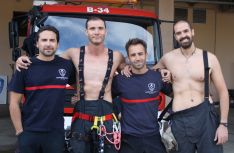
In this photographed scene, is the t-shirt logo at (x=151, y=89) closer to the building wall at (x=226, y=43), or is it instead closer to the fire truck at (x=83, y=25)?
the fire truck at (x=83, y=25)

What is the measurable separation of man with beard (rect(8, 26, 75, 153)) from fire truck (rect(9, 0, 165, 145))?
85.4 inches

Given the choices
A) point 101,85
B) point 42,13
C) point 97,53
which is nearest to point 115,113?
point 101,85

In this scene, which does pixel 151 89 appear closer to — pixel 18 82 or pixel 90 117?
pixel 90 117

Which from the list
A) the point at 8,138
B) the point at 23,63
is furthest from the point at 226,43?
the point at 23,63

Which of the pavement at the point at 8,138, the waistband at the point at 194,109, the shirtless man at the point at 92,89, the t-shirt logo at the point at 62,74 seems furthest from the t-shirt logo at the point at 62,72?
the pavement at the point at 8,138

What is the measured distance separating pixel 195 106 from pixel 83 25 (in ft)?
9.21

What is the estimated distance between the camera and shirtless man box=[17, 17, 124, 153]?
4551 mm

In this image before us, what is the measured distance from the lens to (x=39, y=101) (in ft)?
14.2

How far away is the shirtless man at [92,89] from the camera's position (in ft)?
14.9

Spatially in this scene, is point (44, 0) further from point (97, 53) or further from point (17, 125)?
point (17, 125)

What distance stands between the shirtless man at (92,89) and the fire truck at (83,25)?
1.91 metres

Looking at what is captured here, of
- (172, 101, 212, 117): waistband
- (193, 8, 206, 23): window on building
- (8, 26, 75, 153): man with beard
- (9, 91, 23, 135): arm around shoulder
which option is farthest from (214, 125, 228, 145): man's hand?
(193, 8, 206, 23): window on building

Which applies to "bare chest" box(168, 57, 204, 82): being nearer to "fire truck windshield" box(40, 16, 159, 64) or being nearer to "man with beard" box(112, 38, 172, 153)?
"man with beard" box(112, 38, 172, 153)

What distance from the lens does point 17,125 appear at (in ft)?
14.3
